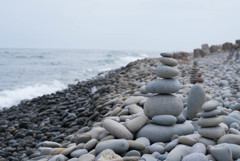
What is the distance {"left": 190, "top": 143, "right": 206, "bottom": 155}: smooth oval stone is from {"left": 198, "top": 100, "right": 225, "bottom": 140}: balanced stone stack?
0.26m

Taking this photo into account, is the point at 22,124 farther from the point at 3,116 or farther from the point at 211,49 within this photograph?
the point at 211,49

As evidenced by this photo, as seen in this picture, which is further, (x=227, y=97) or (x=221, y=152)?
(x=227, y=97)

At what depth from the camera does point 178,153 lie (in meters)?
2.76

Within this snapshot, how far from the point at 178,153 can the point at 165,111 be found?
3.73ft

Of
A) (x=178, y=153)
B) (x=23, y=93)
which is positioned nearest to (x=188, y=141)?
(x=178, y=153)

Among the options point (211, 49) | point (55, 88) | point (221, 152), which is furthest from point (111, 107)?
point (211, 49)

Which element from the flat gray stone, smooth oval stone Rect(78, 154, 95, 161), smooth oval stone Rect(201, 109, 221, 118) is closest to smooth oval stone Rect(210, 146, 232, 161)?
smooth oval stone Rect(201, 109, 221, 118)

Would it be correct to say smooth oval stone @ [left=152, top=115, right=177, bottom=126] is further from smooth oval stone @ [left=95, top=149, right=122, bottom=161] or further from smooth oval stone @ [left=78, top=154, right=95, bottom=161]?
smooth oval stone @ [left=78, top=154, right=95, bottom=161]

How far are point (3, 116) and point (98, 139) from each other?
5.74 metres

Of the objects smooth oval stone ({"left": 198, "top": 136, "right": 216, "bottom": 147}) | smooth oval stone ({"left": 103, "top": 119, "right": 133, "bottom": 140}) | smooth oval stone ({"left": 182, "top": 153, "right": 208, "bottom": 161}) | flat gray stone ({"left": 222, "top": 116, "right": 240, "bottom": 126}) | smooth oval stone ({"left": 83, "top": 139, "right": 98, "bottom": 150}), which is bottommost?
smooth oval stone ({"left": 83, "top": 139, "right": 98, "bottom": 150})

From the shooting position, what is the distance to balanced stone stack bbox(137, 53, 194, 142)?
3519mm

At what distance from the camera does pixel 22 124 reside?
22.5 ft

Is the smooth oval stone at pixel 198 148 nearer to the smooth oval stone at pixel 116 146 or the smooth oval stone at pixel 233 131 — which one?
the smooth oval stone at pixel 233 131

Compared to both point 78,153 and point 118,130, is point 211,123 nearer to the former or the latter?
point 118,130
